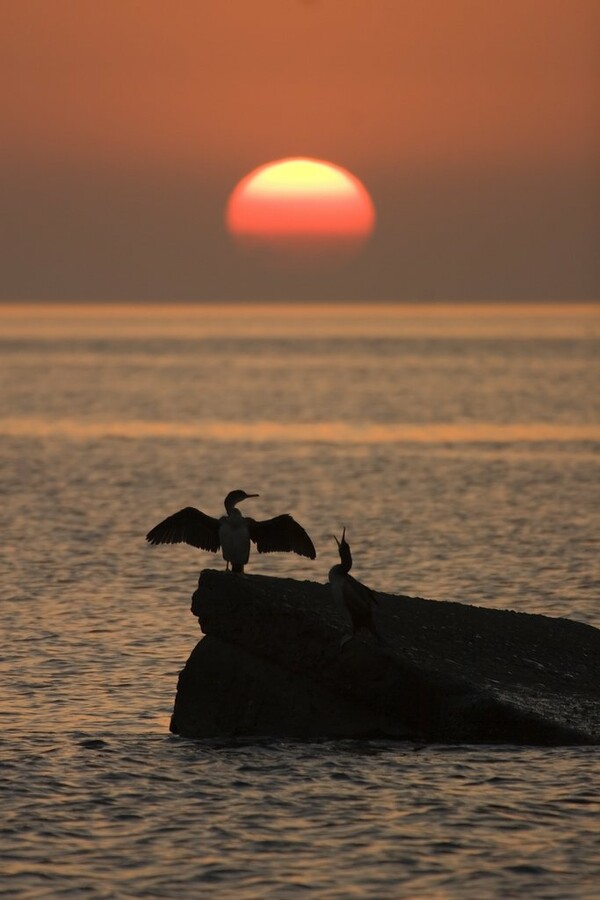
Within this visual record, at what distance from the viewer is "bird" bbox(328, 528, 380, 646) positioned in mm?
18531

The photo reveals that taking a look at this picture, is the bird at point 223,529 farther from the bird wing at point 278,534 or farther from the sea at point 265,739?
the sea at point 265,739

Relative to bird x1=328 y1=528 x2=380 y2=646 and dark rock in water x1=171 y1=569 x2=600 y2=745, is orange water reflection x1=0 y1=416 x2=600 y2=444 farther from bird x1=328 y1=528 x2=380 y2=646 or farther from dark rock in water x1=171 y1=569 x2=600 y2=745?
bird x1=328 y1=528 x2=380 y2=646

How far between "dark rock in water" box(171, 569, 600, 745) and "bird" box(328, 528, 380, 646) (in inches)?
10.1

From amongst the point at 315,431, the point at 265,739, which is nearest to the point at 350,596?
the point at 265,739

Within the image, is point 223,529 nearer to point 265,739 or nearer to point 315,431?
point 265,739

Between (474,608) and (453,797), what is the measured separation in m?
5.29

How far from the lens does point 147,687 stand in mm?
22797

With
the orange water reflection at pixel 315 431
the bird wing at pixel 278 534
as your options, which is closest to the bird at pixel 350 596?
the bird wing at pixel 278 534

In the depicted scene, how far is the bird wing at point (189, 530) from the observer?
21156mm

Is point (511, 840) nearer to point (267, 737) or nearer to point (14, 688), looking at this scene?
point (267, 737)

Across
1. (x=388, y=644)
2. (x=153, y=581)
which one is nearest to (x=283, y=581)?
(x=388, y=644)

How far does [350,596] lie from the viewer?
18594mm

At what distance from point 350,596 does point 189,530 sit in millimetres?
3443

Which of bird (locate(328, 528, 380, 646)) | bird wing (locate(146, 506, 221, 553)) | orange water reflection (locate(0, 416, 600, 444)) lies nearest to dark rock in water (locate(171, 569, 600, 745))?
bird (locate(328, 528, 380, 646))
